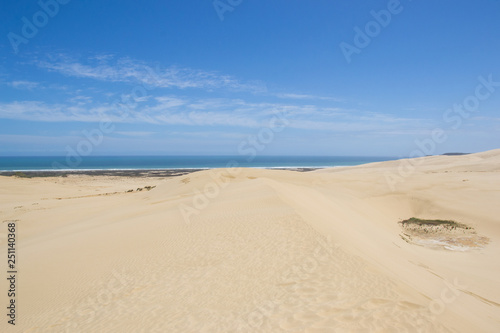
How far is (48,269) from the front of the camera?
8672mm

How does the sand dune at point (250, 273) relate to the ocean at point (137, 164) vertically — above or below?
below

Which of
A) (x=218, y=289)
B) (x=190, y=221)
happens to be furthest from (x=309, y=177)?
(x=218, y=289)

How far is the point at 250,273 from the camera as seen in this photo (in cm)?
662

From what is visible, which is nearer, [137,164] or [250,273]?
[250,273]

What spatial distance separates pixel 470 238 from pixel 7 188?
1464 inches

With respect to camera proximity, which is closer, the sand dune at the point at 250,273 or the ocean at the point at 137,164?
the sand dune at the point at 250,273

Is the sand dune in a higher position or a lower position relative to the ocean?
lower

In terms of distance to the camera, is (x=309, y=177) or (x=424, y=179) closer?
(x=424, y=179)

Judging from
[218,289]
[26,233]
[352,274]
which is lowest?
[26,233]

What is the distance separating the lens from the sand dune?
5008 millimetres

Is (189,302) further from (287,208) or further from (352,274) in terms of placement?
(287,208)

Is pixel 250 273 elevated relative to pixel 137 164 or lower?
lower

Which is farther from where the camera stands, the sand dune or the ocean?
the ocean

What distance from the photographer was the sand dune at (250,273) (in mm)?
5008
